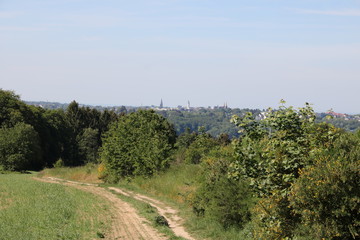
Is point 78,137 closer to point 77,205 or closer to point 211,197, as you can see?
point 77,205

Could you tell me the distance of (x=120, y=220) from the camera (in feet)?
75.5

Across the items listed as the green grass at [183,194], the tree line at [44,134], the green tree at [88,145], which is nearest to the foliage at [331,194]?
the green grass at [183,194]

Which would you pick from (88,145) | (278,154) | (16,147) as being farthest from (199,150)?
(88,145)

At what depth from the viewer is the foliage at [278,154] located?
13.1 metres

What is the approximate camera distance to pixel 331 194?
38.1 feet

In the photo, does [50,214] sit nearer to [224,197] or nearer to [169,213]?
[169,213]

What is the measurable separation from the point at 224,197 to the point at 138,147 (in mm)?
24512

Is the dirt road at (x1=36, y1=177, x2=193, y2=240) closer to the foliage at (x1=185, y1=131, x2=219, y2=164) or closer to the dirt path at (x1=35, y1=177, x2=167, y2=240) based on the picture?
the dirt path at (x1=35, y1=177, x2=167, y2=240)

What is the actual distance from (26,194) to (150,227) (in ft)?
50.8

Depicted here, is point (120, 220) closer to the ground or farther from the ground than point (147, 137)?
Result: closer to the ground

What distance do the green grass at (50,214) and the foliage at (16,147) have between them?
29382mm

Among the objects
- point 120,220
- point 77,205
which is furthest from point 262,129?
point 77,205

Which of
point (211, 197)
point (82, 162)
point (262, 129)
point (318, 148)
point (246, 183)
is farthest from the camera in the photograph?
point (82, 162)

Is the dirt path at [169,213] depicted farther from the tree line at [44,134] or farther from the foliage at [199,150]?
the tree line at [44,134]
